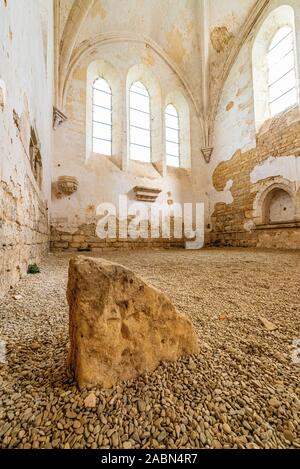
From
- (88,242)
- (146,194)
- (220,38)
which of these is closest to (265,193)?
(146,194)

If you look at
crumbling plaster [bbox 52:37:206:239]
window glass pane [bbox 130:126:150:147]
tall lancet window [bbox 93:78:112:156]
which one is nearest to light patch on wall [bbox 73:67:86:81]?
crumbling plaster [bbox 52:37:206:239]

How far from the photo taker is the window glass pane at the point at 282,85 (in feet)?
18.2

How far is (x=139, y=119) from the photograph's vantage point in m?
7.18

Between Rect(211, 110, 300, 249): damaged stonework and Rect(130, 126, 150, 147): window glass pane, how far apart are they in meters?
2.90

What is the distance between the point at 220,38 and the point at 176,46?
1.52 m

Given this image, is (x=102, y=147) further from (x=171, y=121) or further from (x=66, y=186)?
(x=171, y=121)

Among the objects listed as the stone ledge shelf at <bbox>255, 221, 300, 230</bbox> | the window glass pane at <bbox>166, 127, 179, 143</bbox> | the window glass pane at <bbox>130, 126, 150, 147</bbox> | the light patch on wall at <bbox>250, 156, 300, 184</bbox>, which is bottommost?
the stone ledge shelf at <bbox>255, 221, 300, 230</bbox>

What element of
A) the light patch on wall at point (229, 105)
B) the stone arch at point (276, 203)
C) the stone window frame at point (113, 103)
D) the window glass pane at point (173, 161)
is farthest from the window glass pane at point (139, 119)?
the stone arch at point (276, 203)

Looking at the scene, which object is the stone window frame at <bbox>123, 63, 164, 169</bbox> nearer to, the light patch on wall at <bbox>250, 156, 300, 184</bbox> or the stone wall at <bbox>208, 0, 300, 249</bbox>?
the stone wall at <bbox>208, 0, 300, 249</bbox>

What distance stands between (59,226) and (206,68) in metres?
7.72

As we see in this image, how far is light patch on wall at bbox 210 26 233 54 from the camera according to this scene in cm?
695

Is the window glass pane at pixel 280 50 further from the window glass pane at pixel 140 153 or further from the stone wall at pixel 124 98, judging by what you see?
the window glass pane at pixel 140 153
